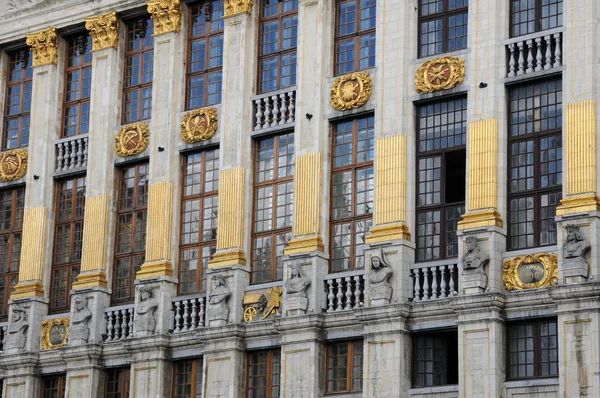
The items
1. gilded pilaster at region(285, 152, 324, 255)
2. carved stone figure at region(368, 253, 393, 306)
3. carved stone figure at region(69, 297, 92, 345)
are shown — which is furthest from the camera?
carved stone figure at region(69, 297, 92, 345)

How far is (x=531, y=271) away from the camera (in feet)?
120

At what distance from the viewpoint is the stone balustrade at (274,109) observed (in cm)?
4212

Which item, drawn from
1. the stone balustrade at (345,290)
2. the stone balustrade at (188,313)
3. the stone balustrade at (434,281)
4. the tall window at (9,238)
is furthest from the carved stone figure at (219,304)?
the tall window at (9,238)

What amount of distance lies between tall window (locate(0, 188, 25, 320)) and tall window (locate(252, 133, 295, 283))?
8.84 m

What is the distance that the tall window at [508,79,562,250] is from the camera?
3712cm

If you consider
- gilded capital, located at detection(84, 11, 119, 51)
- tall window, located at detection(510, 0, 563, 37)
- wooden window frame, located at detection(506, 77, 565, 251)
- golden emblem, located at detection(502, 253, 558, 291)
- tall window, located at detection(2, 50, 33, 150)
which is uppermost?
gilded capital, located at detection(84, 11, 119, 51)

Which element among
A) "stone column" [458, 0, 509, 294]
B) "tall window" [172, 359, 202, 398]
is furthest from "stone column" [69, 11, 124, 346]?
"stone column" [458, 0, 509, 294]

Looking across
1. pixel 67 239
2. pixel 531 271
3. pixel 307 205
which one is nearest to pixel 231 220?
pixel 307 205

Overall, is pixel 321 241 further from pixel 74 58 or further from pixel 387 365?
pixel 74 58

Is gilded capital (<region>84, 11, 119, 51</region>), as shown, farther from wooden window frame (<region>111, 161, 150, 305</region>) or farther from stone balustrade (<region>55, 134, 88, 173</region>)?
wooden window frame (<region>111, 161, 150, 305</region>)

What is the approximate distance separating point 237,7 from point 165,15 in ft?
8.29

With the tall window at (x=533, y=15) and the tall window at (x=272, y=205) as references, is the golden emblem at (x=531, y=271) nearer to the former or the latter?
the tall window at (x=533, y=15)

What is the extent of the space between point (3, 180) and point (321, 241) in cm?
1218

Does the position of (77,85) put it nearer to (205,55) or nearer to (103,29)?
(103,29)
